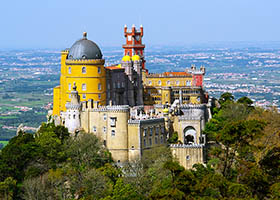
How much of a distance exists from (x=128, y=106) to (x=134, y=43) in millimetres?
39550

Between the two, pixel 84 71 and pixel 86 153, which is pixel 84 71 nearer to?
pixel 84 71

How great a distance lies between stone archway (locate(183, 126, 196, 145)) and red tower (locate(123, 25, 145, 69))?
3722 centimetres

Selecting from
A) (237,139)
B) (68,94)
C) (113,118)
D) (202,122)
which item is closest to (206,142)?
(202,122)

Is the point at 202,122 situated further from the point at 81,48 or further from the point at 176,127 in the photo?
the point at 81,48

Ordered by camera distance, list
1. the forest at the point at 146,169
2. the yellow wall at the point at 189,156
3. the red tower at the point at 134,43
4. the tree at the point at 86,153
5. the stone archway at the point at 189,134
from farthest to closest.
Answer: the red tower at the point at 134,43 → the stone archway at the point at 189,134 → the yellow wall at the point at 189,156 → the tree at the point at 86,153 → the forest at the point at 146,169

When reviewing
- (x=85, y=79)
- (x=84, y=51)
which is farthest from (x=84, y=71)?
(x=84, y=51)

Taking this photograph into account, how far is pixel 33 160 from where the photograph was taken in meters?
79.3

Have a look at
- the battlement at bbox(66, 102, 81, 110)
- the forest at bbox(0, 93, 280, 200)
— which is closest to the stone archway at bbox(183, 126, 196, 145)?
the forest at bbox(0, 93, 280, 200)

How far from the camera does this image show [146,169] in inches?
3135

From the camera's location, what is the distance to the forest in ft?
193

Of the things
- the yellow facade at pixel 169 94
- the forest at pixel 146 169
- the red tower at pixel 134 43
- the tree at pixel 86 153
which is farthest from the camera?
the red tower at pixel 134 43

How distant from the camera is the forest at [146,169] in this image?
5872 centimetres

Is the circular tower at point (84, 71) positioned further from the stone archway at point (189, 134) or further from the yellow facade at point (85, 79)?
the stone archway at point (189, 134)

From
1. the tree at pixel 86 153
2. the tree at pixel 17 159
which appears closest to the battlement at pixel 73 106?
the tree at pixel 86 153
